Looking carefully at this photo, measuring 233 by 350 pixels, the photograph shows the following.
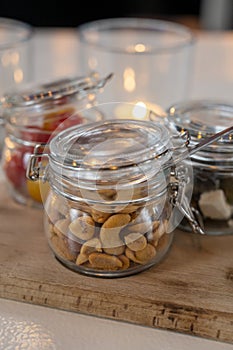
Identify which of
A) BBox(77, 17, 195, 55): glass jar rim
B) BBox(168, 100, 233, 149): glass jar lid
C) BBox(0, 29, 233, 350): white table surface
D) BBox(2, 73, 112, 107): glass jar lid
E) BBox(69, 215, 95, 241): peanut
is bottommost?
BBox(0, 29, 233, 350): white table surface

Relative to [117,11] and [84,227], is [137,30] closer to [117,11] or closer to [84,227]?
[84,227]

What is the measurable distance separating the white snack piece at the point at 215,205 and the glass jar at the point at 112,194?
0.04m

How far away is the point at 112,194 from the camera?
0.53 m

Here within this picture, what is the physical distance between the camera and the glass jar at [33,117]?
667 millimetres

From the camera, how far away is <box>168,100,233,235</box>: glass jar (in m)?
0.61

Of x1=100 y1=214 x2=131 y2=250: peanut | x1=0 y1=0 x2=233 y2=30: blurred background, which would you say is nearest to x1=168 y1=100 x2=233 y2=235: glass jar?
x1=100 y1=214 x2=131 y2=250: peanut

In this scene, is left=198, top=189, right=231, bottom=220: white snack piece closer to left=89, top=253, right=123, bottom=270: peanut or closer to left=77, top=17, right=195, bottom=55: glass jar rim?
left=89, top=253, right=123, bottom=270: peanut

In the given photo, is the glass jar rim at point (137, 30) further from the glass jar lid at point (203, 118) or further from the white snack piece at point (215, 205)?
the white snack piece at point (215, 205)

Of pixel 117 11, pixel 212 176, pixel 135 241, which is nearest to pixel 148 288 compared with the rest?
pixel 135 241

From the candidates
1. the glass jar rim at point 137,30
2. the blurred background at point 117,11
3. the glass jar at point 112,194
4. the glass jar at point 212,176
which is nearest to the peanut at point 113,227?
the glass jar at point 112,194

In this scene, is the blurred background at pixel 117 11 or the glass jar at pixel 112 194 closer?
the glass jar at pixel 112 194

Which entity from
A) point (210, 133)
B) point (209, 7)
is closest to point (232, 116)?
point (210, 133)

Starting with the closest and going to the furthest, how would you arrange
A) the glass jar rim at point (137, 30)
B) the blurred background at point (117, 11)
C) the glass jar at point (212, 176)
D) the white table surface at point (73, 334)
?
the white table surface at point (73, 334)
the glass jar at point (212, 176)
the glass jar rim at point (137, 30)
the blurred background at point (117, 11)

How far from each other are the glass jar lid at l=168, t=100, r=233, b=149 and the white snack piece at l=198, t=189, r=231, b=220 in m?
0.05
